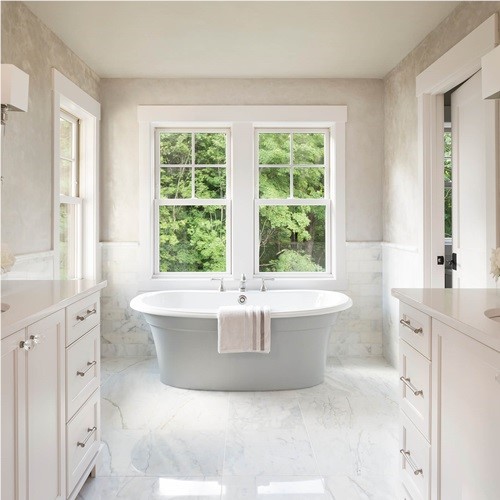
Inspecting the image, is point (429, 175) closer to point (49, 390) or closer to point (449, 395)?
point (449, 395)

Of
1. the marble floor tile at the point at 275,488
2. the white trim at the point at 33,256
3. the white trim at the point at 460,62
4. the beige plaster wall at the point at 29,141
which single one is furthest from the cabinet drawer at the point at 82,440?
the white trim at the point at 460,62

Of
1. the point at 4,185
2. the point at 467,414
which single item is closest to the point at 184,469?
the point at 467,414

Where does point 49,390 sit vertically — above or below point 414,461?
above

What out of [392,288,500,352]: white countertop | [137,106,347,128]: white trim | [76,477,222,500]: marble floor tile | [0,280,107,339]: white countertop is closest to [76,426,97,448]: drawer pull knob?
[76,477,222,500]: marble floor tile

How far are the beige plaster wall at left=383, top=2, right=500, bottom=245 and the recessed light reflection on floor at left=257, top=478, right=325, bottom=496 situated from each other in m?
2.06

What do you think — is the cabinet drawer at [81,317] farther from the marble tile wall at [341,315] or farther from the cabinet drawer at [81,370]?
the marble tile wall at [341,315]


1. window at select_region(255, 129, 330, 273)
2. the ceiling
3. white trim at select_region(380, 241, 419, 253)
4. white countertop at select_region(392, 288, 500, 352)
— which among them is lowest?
white countertop at select_region(392, 288, 500, 352)

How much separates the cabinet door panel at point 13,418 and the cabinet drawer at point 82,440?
40 centimetres

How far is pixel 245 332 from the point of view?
10.4 feet

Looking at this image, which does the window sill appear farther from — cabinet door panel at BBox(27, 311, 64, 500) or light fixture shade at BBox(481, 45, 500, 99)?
light fixture shade at BBox(481, 45, 500, 99)

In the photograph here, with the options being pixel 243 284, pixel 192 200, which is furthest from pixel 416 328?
pixel 192 200

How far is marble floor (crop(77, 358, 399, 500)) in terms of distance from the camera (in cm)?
211

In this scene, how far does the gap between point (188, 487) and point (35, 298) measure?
1.13 metres

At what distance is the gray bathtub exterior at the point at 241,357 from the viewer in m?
3.30
